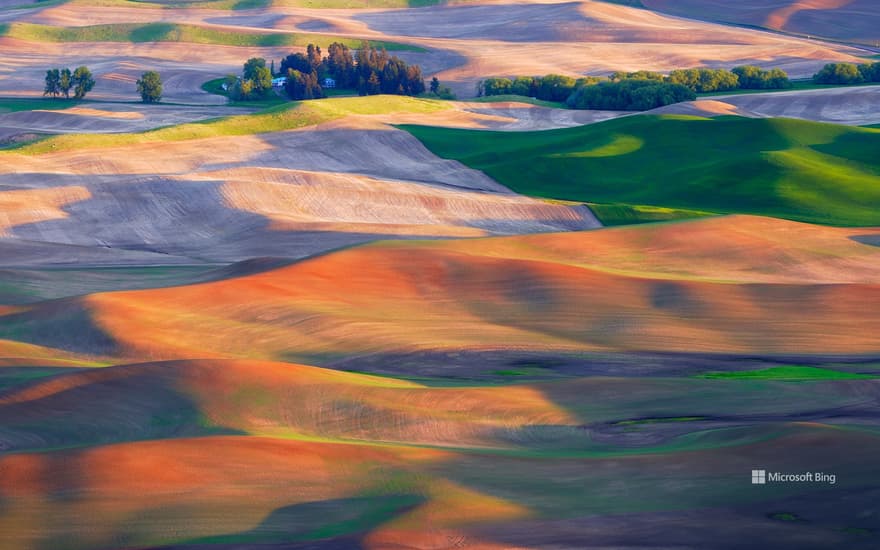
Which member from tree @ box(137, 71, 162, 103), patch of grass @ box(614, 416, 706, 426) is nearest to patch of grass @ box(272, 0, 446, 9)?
tree @ box(137, 71, 162, 103)

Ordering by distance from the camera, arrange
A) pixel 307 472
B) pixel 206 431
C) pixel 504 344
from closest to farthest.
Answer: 1. pixel 307 472
2. pixel 206 431
3. pixel 504 344

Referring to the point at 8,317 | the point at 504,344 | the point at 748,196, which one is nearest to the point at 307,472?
the point at 504,344

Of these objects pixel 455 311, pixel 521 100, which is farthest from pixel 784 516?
pixel 521 100

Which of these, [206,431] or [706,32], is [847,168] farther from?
[706,32]

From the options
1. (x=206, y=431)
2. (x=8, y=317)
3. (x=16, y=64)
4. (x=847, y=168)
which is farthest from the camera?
(x=16, y=64)

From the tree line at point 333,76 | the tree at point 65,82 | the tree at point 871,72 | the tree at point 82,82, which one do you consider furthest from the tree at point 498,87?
the tree at point 65,82

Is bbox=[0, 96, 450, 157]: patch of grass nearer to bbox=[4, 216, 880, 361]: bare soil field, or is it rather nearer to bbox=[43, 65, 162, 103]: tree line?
bbox=[43, 65, 162, 103]: tree line

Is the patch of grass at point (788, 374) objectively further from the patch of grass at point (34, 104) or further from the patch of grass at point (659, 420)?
the patch of grass at point (34, 104)
